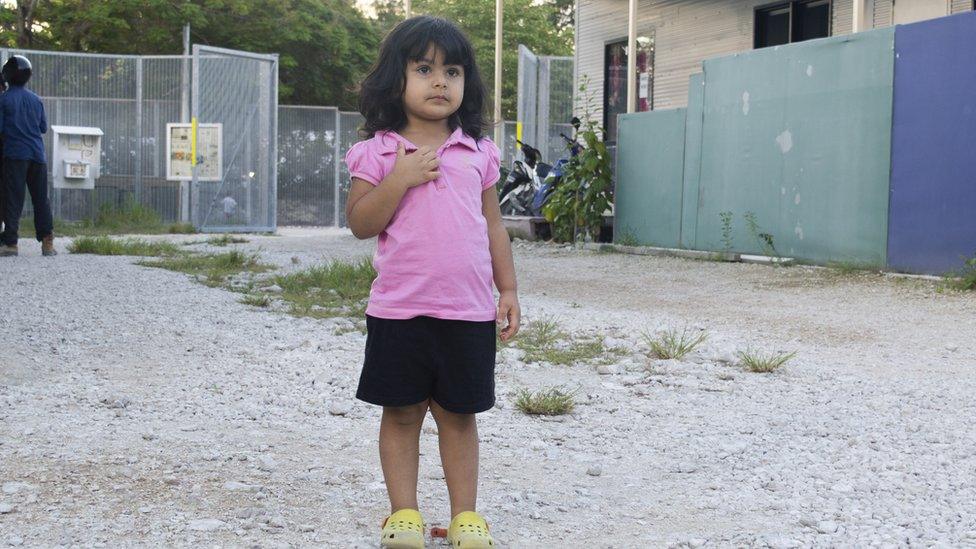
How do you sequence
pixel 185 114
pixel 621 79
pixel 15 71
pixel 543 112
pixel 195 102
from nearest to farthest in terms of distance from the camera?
pixel 15 71 → pixel 621 79 → pixel 195 102 → pixel 543 112 → pixel 185 114

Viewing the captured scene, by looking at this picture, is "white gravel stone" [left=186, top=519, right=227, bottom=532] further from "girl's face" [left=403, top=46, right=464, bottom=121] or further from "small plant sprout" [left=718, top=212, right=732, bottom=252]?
"small plant sprout" [left=718, top=212, right=732, bottom=252]

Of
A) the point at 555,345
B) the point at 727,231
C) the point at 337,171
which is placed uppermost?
the point at 337,171

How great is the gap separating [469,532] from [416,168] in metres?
0.86

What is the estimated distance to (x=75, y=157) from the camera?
17.8 m

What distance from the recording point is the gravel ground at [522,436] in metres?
3.04

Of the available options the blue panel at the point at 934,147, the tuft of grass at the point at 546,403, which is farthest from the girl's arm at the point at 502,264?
the blue panel at the point at 934,147

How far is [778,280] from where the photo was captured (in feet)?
31.0

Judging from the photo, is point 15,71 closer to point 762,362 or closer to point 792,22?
point 762,362

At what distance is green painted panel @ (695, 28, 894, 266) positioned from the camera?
976 cm

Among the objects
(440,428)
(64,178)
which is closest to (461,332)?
(440,428)

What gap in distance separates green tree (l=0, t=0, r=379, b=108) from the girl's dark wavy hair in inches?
918

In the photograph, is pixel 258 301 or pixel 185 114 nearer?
pixel 258 301

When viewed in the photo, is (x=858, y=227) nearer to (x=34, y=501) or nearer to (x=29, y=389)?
(x=29, y=389)

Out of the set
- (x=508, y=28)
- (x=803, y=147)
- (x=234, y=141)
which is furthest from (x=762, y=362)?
(x=508, y=28)
